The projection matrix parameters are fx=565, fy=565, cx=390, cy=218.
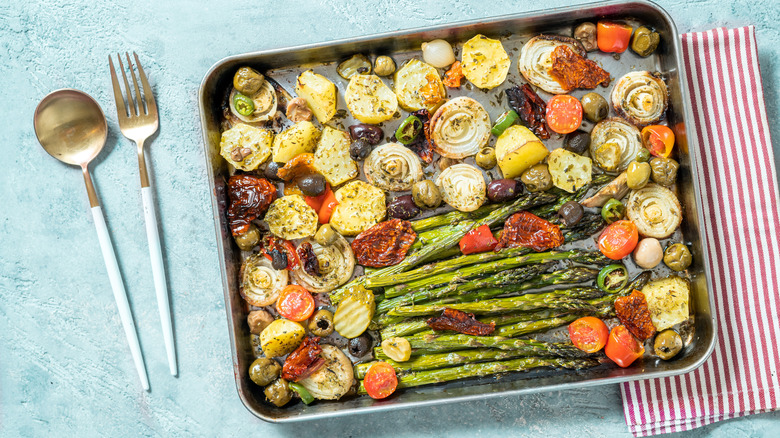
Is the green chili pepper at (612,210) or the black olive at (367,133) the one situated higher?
the black olive at (367,133)

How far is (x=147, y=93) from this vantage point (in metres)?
4.23

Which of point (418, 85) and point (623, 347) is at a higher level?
point (418, 85)

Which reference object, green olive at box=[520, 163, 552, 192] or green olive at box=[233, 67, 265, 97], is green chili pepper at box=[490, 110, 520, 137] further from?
green olive at box=[233, 67, 265, 97]

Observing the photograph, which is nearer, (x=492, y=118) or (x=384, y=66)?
(x=384, y=66)

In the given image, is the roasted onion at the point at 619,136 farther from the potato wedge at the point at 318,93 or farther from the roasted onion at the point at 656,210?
the potato wedge at the point at 318,93

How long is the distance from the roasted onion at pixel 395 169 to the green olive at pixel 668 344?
6.73 ft

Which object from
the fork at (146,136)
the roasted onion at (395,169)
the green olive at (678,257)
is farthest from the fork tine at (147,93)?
the green olive at (678,257)

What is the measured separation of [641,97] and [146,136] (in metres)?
3.64

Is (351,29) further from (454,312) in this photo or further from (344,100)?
(454,312)

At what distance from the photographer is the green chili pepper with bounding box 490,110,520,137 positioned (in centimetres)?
402

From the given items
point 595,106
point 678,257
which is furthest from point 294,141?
point 678,257

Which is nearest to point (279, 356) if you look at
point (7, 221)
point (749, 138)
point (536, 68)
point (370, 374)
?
point (370, 374)

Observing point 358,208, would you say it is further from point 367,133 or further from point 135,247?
point 135,247

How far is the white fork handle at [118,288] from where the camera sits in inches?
166
